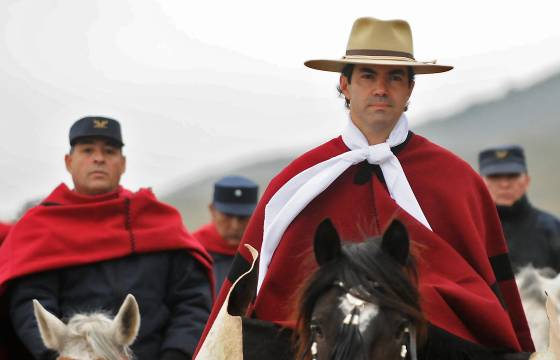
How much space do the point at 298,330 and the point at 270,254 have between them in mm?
852

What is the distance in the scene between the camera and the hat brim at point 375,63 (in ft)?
18.8

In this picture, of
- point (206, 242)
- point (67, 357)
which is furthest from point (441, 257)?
point (206, 242)

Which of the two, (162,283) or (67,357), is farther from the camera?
(162,283)

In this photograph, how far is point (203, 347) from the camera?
5449mm

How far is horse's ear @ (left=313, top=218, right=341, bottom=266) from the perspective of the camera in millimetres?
4852

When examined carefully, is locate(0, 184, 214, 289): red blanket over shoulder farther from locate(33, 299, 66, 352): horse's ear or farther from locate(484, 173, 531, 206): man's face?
locate(484, 173, 531, 206): man's face

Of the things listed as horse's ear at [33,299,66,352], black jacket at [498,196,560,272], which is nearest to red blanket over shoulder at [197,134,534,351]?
horse's ear at [33,299,66,352]

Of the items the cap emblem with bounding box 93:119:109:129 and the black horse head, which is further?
the cap emblem with bounding box 93:119:109:129

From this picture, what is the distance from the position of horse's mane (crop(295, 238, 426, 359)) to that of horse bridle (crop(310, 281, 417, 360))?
2cm

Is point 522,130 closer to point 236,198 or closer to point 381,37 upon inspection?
point 236,198

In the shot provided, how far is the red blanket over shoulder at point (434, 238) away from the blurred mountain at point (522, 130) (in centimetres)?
2901

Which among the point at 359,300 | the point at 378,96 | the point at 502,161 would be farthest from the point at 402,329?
the point at 502,161

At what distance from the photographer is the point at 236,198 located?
12.4 meters

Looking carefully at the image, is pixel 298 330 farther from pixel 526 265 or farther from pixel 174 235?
pixel 526 265
